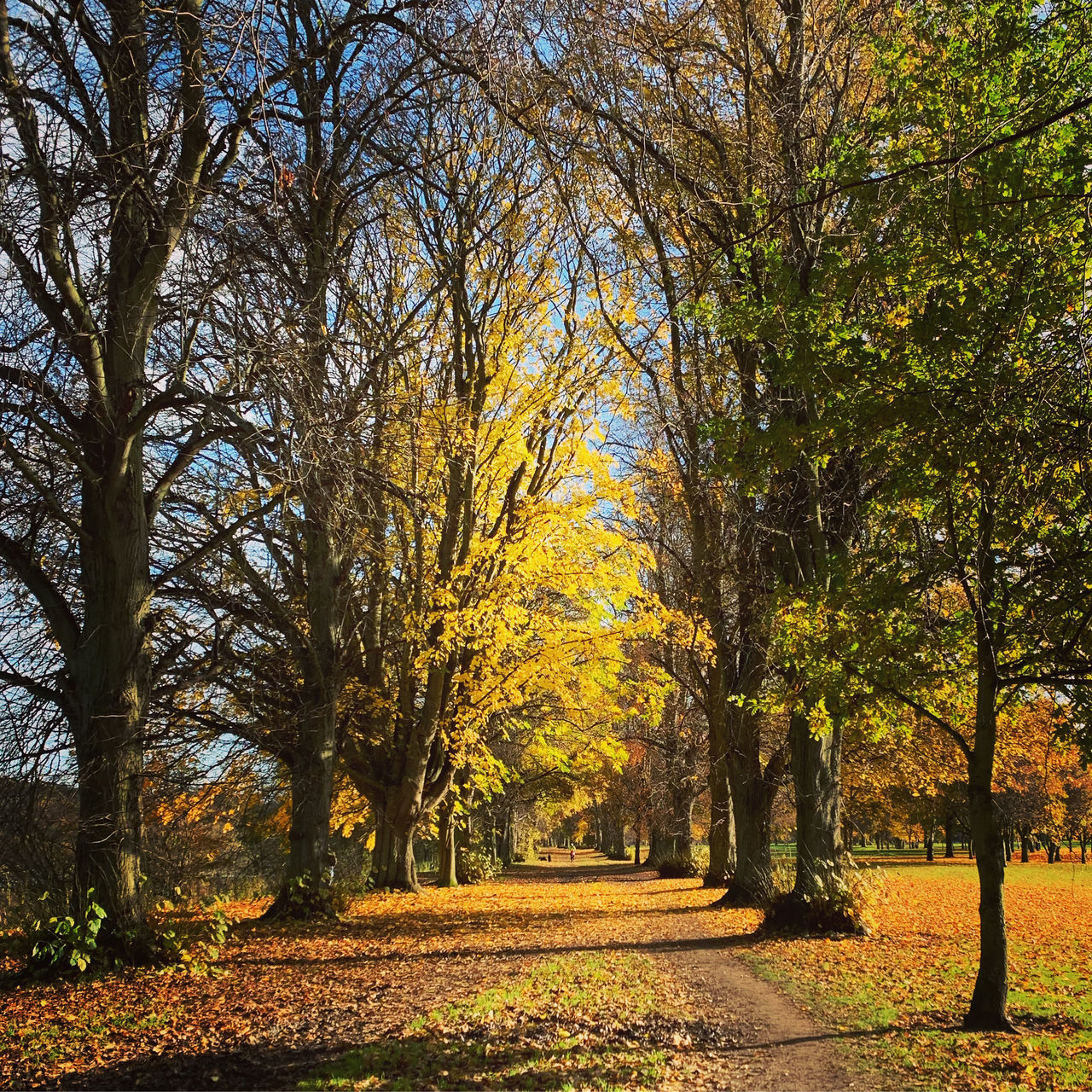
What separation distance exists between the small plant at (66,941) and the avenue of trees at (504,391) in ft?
0.79

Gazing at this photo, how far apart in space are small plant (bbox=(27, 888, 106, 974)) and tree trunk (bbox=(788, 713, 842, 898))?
919cm

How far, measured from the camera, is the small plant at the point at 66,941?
691 centimetres

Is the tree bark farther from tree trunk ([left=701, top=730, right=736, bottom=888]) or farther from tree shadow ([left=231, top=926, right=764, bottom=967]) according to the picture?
tree shadow ([left=231, top=926, right=764, bottom=967])

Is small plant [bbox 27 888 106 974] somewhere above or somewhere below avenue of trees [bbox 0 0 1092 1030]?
below

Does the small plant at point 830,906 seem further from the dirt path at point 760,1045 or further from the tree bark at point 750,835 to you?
the tree bark at point 750,835

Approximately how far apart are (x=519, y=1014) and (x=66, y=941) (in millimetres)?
4045

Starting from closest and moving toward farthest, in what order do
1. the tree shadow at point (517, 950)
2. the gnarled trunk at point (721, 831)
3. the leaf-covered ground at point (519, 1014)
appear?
the leaf-covered ground at point (519, 1014) → the tree shadow at point (517, 950) → the gnarled trunk at point (721, 831)

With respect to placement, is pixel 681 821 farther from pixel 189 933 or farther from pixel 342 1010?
pixel 342 1010

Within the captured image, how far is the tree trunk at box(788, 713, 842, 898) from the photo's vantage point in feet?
39.4

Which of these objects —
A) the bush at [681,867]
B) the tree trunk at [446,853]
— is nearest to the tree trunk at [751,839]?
the tree trunk at [446,853]

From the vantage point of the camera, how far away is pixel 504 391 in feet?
50.2

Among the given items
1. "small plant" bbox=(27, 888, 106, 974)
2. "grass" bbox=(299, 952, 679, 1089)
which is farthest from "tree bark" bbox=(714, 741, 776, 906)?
"small plant" bbox=(27, 888, 106, 974)

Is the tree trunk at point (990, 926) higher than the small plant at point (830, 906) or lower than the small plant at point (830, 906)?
higher

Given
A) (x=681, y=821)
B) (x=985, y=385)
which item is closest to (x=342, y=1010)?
(x=985, y=385)
